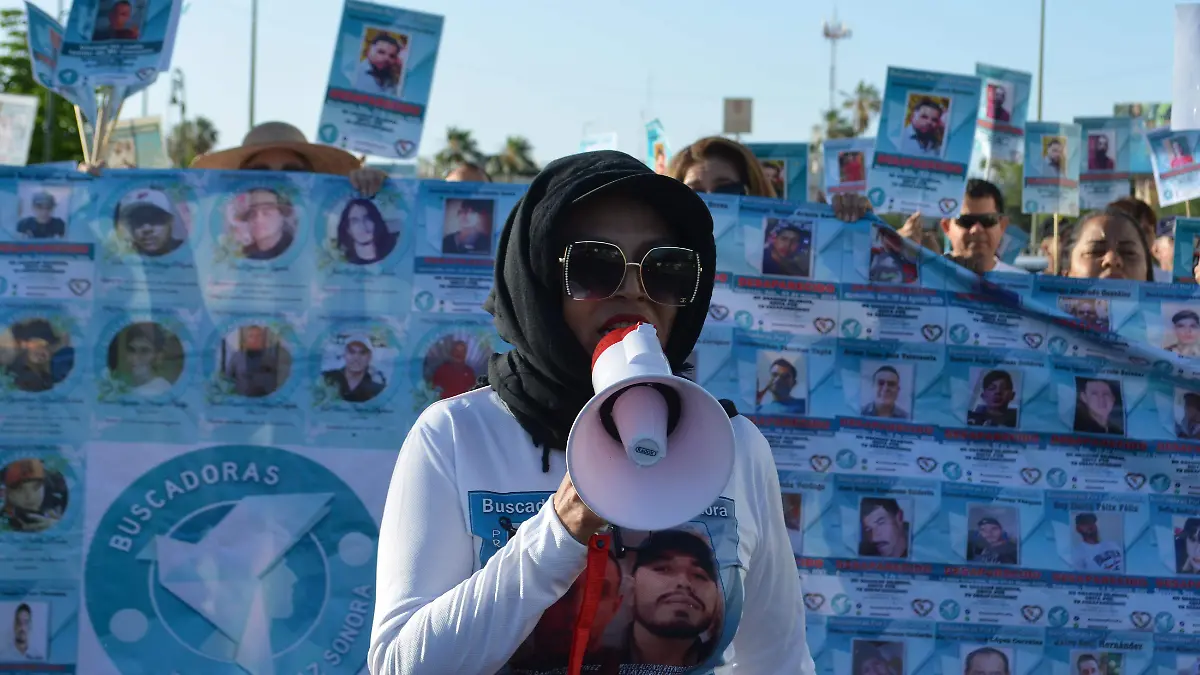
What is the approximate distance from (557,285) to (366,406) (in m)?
2.41

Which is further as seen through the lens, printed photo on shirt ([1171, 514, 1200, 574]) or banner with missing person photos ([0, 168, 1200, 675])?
printed photo on shirt ([1171, 514, 1200, 574])

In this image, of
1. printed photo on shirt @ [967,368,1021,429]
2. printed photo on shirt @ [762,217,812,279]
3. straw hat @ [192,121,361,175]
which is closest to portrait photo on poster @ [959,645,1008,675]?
printed photo on shirt @ [967,368,1021,429]

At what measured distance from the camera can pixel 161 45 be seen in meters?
4.51

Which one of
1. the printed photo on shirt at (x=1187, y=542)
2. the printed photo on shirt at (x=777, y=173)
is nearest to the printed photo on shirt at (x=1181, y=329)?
the printed photo on shirt at (x=1187, y=542)

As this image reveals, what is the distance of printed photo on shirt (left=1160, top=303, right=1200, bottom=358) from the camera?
4398 mm

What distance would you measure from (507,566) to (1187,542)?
341 cm

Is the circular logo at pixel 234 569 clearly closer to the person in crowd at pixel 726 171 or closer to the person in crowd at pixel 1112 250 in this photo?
the person in crowd at pixel 726 171

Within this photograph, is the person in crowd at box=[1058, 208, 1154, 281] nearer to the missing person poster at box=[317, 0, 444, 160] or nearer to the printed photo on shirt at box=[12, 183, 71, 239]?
the missing person poster at box=[317, 0, 444, 160]

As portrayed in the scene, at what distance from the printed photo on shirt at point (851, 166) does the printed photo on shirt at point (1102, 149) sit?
144 centimetres

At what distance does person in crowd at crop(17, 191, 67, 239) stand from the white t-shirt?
11.5 ft

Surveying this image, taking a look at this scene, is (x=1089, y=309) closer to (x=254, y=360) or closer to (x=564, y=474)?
(x=254, y=360)

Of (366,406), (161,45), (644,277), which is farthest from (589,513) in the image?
(161,45)

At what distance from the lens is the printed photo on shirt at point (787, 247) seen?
427cm

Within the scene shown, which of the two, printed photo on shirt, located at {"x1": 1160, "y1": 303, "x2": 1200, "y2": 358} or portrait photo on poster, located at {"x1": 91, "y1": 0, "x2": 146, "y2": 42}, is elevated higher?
portrait photo on poster, located at {"x1": 91, "y1": 0, "x2": 146, "y2": 42}
